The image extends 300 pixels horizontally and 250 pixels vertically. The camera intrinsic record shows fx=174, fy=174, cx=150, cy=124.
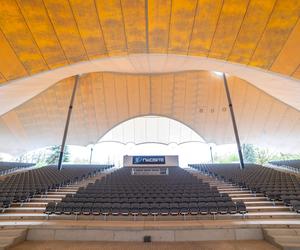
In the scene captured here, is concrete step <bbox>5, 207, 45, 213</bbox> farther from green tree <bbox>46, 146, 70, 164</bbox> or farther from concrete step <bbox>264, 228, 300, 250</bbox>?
green tree <bbox>46, 146, 70, 164</bbox>

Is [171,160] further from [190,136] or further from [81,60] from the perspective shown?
[190,136]

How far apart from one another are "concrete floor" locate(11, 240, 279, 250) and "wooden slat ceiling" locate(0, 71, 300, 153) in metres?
18.8

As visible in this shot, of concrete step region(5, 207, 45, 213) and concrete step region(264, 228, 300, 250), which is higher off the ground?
concrete step region(5, 207, 45, 213)

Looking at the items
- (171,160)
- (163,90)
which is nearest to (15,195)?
(171,160)

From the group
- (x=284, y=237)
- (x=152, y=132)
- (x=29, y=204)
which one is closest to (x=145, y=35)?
(x=29, y=204)

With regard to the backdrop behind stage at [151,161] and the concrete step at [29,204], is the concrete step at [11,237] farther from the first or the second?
the backdrop behind stage at [151,161]

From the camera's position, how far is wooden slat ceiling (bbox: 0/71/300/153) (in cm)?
2100

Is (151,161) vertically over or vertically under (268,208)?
over

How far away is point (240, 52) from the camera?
9961mm

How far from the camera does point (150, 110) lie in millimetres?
25906

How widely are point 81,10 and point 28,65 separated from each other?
14.0ft

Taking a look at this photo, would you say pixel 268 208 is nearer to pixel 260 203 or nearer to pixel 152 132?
pixel 260 203

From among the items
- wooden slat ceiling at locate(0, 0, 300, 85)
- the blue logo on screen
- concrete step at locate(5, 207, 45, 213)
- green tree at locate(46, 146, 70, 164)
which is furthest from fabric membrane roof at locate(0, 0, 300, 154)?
green tree at locate(46, 146, 70, 164)

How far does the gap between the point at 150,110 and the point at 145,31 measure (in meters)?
16.7
